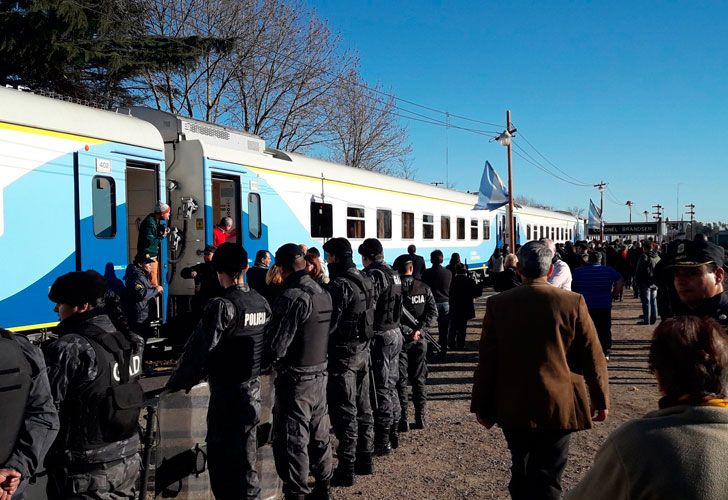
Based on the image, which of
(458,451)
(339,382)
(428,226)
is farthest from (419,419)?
(428,226)

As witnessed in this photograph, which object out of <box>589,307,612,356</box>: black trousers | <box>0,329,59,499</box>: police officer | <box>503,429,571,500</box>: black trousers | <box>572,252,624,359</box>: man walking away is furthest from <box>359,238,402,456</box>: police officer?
<box>589,307,612,356</box>: black trousers

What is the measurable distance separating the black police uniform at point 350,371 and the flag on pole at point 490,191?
50.7 feet

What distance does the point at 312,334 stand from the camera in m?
4.64

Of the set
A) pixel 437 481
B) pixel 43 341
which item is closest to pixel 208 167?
pixel 43 341

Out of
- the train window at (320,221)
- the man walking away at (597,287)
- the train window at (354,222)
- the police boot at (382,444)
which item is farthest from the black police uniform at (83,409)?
the train window at (354,222)

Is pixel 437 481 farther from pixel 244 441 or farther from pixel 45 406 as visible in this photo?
pixel 45 406

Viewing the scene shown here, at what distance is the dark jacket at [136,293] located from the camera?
805 centimetres

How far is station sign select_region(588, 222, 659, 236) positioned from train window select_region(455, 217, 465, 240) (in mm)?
25328

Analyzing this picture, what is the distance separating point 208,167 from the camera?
31.8 feet

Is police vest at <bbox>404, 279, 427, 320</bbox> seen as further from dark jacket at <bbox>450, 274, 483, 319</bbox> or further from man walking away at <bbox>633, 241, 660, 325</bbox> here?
man walking away at <bbox>633, 241, 660, 325</bbox>

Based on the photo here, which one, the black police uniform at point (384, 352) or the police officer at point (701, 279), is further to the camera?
the black police uniform at point (384, 352)

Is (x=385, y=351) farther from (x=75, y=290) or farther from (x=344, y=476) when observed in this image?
(x=75, y=290)

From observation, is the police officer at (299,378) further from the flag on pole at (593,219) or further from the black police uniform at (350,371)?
the flag on pole at (593,219)

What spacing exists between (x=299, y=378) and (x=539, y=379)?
1750 mm
